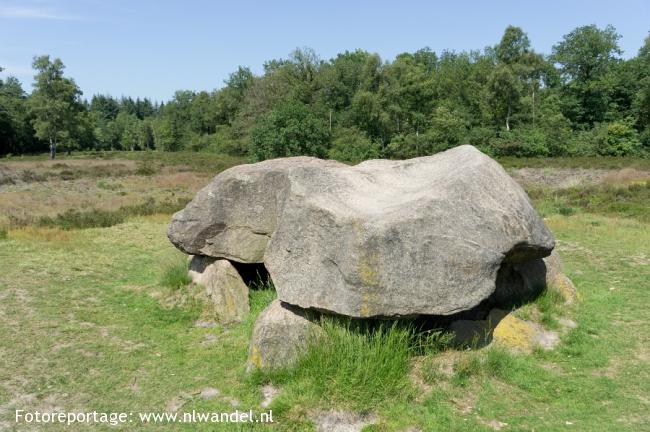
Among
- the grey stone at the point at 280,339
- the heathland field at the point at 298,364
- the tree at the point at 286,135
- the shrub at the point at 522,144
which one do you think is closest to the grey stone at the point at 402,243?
the grey stone at the point at 280,339

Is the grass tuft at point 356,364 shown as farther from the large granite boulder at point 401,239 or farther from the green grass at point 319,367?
the large granite boulder at point 401,239

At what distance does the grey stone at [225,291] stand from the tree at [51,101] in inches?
2604

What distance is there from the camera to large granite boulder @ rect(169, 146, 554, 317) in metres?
6.89

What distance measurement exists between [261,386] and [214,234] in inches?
163

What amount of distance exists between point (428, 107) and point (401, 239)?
5903 cm

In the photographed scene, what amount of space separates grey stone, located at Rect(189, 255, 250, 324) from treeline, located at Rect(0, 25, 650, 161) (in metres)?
37.1

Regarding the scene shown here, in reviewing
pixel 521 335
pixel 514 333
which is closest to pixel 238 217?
pixel 514 333

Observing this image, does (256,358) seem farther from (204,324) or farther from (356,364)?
(204,324)

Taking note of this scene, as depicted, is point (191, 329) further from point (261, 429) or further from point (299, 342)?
point (261, 429)

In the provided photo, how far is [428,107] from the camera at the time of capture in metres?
63.1

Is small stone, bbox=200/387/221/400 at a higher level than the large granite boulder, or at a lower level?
lower

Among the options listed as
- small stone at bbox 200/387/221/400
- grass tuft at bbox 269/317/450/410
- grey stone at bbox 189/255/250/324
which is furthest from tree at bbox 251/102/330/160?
grass tuft at bbox 269/317/450/410

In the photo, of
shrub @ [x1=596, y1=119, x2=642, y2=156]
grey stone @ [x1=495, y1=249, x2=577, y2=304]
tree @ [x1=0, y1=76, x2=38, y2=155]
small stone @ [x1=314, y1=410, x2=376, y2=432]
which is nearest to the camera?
small stone @ [x1=314, y1=410, x2=376, y2=432]

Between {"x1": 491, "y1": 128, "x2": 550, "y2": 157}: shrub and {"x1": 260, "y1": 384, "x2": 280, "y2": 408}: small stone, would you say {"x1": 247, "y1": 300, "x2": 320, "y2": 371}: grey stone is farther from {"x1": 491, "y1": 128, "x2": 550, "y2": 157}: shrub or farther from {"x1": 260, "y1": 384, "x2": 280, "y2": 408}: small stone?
{"x1": 491, "y1": 128, "x2": 550, "y2": 157}: shrub
